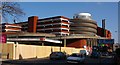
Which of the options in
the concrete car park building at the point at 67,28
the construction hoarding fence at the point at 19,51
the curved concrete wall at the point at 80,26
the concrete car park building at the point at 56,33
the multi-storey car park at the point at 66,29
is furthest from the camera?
the curved concrete wall at the point at 80,26

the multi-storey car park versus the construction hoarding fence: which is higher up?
the multi-storey car park

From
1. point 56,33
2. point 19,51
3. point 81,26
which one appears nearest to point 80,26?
point 81,26

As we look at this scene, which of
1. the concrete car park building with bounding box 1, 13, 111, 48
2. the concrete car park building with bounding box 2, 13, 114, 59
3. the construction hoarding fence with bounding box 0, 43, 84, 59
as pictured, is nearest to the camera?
the construction hoarding fence with bounding box 0, 43, 84, 59

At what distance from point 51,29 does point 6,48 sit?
96.3 m

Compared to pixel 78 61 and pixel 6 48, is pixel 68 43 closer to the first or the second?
pixel 6 48

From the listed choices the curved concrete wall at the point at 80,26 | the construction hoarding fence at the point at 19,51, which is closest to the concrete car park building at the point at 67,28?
the curved concrete wall at the point at 80,26

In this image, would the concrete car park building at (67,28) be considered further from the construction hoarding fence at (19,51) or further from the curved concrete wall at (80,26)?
the construction hoarding fence at (19,51)

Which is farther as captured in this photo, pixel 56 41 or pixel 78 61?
pixel 56 41

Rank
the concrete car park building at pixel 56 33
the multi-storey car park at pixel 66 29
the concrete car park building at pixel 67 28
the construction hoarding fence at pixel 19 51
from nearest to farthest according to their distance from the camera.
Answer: the construction hoarding fence at pixel 19 51, the concrete car park building at pixel 56 33, the multi-storey car park at pixel 66 29, the concrete car park building at pixel 67 28

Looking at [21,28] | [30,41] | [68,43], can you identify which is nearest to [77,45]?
[68,43]

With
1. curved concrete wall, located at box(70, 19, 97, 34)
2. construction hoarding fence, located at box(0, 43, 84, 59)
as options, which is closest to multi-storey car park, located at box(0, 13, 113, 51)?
curved concrete wall, located at box(70, 19, 97, 34)

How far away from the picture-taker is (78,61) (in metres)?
38.7

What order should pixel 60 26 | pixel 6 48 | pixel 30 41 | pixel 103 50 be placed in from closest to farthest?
1. pixel 6 48
2. pixel 103 50
3. pixel 30 41
4. pixel 60 26

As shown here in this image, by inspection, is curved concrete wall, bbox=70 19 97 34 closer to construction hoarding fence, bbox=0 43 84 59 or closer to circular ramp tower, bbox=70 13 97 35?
circular ramp tower, bbox=70 13 97 35
